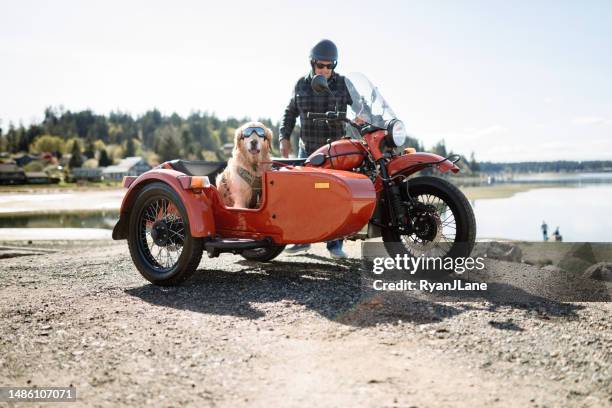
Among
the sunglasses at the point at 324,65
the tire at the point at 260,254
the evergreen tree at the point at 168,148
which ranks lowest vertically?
the tire at the point at 260,254

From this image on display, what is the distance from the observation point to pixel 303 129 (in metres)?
6.92

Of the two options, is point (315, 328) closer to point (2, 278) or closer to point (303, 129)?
point (303, 129)

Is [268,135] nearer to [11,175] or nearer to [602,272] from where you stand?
[602,272]

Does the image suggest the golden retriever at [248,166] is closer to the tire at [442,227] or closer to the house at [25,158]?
the tire at [442,227]

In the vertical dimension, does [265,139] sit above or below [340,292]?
above

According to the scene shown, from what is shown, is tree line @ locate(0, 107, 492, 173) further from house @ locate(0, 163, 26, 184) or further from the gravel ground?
the gravel ground

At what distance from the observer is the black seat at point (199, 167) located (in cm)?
594

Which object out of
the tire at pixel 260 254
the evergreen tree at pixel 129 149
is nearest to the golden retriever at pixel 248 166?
the tire at pixel 260 254

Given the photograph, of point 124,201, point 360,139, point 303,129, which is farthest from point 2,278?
point 360,139

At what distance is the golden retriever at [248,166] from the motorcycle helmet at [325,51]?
127cm

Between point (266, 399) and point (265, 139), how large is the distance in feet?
11.0

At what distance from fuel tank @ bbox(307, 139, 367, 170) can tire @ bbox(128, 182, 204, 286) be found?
1.37m

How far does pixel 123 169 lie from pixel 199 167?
117 m

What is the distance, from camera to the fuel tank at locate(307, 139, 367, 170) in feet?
17.7
